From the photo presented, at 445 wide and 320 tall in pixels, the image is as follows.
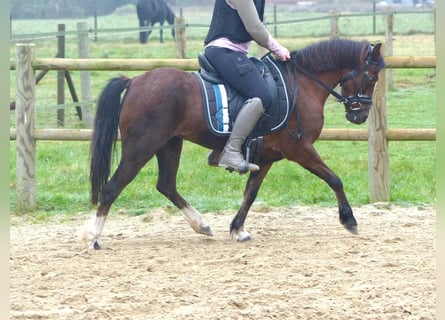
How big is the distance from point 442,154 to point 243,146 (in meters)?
5.12

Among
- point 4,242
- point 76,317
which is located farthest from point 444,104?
Result: point 76,317

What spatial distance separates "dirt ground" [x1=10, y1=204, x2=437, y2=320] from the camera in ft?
14.0

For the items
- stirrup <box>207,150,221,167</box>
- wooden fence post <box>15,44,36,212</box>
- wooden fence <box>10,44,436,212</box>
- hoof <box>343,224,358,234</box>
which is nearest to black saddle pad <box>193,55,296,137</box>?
stirrup <box>207,150,221,167</box>

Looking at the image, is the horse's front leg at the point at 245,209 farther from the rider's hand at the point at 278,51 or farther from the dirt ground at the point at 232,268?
the rider's hand at the point at 278,51

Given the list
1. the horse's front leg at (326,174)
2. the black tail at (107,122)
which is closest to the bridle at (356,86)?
the horse's front leg at (326,174)

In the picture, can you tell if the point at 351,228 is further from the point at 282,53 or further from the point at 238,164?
the point at 282,53

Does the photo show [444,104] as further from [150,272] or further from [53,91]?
[53,91]

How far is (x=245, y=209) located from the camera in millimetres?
6594

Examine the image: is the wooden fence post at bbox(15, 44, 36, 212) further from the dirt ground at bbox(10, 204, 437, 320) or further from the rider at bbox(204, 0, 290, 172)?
the rider at bbox(204, 0, 290, 172)

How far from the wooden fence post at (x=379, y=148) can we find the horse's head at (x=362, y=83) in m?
1.19

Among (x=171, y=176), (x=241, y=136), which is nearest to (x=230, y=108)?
(x=241, y=136)

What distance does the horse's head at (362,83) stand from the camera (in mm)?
6473

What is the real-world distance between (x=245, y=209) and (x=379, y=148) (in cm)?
182

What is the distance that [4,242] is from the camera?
122 cm
